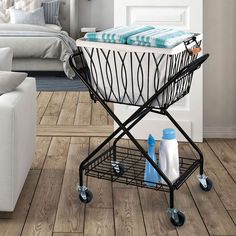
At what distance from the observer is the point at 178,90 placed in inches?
107

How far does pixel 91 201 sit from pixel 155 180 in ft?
1.13

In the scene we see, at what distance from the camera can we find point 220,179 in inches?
125

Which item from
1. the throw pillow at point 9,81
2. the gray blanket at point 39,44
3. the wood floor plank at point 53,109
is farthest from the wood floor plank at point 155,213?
the gray blanket at point 39,44

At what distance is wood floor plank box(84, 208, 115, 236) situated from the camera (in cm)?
248

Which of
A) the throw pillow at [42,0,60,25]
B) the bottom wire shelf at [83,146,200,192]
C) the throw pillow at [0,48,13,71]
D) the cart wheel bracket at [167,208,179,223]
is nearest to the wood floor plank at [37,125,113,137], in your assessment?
the bottom wire shelf at [83,146,200,192]

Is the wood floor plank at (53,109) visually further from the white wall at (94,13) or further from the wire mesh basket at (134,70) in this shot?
the white wall at (94,13)

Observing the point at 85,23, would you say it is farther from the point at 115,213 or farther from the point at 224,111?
the point at 115,213

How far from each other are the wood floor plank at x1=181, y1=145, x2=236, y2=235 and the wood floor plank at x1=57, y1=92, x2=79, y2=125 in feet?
5.51

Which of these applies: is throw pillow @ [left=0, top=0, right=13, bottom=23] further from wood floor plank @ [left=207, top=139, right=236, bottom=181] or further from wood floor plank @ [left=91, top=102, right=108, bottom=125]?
wood floor plank @ [left=207, top=139, right=236, bottom=181]

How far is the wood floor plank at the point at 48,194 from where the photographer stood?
2.53m

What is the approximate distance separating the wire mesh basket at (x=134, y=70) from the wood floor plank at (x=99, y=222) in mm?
552

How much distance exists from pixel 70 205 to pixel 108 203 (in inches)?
7.6

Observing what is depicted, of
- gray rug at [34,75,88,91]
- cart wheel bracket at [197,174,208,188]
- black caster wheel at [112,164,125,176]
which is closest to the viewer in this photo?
cart wheel bracket at [197,174,208,188]

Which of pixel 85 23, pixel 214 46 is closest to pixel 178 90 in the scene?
pixel 214 46
